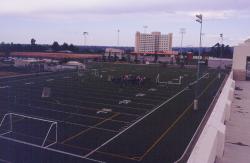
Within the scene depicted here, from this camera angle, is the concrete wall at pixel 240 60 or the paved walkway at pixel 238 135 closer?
the paved walkway at pixel 238 135

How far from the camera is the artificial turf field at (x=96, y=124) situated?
15.5 m

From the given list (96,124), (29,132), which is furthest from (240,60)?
(29,132)

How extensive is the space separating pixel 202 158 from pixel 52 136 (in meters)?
10.6

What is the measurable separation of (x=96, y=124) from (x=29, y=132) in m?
4.14

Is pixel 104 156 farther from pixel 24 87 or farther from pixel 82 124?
pixel 24 87

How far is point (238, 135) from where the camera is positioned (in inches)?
851

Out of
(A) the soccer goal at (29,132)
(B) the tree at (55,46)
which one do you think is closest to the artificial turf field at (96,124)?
(A) the soccer goal at (29,132)

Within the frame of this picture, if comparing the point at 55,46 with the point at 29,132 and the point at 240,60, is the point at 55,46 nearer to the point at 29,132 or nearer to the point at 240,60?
the point at 240,60

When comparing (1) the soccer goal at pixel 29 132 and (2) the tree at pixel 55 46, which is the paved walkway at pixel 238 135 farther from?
(2) the tree at pixel 55 46

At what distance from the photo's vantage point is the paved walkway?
17.4 m

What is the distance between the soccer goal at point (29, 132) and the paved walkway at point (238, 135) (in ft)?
28.4

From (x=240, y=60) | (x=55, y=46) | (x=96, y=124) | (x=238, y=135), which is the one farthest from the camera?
(x=55, y=46)

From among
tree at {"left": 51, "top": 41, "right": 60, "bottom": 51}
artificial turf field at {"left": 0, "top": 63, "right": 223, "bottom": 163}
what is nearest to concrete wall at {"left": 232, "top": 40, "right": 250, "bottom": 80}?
artificial turf field at {"left": 0, "top": 63, "right": 223, "bottom": 163}

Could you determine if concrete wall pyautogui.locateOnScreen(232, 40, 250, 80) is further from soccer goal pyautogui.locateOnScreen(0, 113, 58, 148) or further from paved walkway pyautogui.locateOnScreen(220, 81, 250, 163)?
soccer goal pyautogui.locateOnScreen(0, 113, 58, 148)
